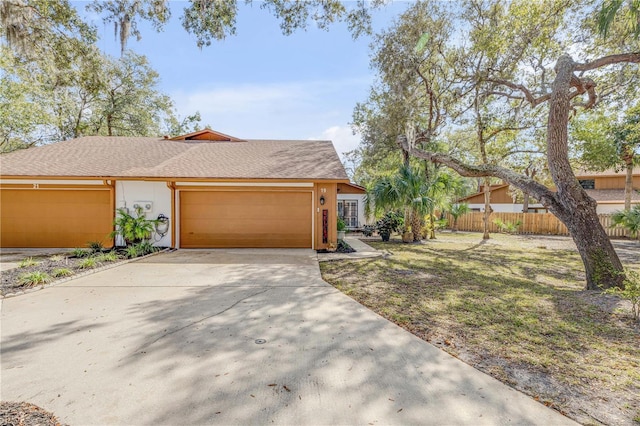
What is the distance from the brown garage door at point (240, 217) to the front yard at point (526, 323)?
2.81 meters

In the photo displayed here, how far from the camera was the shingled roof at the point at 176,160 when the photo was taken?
28.9 ft

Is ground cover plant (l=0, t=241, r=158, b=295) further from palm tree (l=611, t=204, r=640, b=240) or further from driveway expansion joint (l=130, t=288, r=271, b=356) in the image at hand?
palm tree (l=611, t=204, r=640, b=240)

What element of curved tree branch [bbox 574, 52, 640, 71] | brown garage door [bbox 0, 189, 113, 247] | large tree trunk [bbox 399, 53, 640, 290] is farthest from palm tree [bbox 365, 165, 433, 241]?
brown garage door [bbox 0, 189, 113, 247]

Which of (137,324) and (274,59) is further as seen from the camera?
(274,59)

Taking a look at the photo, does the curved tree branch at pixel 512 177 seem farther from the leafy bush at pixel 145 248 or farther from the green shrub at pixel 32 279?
the green shrub at pixel 32 279

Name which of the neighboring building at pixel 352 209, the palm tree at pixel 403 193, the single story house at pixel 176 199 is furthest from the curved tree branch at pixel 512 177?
the neighboring building at pixel 352 209

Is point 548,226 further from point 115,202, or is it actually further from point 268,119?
point 115,202

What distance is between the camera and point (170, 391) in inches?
89.7

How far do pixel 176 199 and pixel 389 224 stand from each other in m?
8.40

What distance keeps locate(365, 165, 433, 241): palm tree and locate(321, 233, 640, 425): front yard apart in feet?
13.4

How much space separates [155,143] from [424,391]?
511 inches

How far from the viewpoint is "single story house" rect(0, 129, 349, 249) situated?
8805 mm

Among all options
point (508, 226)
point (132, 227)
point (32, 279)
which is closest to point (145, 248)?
point (132, 227)

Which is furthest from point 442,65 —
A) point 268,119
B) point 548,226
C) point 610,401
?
point 548,226
